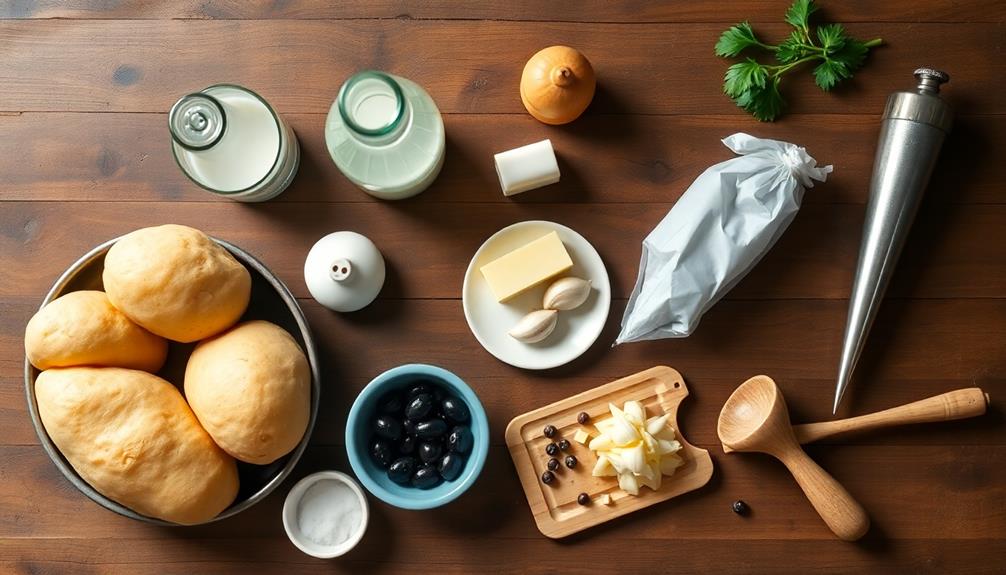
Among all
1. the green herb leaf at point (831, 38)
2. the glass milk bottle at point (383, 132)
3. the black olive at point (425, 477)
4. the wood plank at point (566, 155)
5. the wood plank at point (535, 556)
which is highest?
the green herb leaf at point (831, 38)

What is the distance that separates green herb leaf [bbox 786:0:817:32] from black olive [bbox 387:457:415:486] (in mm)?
833

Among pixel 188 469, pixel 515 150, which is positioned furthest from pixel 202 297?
pixel 515 150

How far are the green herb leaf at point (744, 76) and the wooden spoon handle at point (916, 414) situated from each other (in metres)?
0.49

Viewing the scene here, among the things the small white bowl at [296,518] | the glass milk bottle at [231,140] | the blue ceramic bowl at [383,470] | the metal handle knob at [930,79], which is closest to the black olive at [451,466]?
the blue ceramic bowl at [383,470]

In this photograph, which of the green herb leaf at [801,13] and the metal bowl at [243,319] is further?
the green herb leaf at [801,13]

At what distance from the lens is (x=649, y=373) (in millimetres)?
1087

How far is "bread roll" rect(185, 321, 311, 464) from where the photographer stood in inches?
35.2

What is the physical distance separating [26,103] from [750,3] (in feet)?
3.56

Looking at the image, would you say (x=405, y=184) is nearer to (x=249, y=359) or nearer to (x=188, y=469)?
(x=249, y=359)

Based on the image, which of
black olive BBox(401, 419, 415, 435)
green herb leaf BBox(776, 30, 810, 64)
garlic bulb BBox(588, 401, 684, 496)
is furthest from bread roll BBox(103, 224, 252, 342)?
green herb leaf BBox(776, 30, 810, 64)

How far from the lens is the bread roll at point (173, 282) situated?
2.96 feet

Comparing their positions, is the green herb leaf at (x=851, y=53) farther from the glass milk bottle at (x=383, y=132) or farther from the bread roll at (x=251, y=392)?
the bread roll at (x=251, y=392)

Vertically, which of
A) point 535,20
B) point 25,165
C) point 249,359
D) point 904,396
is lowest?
point 904,396

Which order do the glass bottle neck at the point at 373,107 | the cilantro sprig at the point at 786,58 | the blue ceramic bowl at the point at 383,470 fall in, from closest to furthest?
the glass bottle neck at the point at 373,107 < the blue ceramic bowl at the point at 383,470 < the cilantro sprig at the point at 786,58
